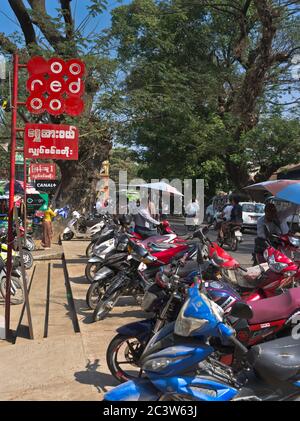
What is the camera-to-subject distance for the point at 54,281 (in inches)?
406

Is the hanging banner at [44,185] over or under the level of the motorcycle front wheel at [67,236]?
over

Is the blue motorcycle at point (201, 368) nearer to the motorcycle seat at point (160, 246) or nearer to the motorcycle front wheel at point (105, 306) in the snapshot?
the motorcycle front wheel at point (105, 306)

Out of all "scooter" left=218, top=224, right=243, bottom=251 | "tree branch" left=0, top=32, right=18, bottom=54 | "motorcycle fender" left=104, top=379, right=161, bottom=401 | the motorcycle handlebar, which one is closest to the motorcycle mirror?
the motorcycle handlebar

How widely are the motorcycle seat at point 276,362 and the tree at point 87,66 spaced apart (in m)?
11.2

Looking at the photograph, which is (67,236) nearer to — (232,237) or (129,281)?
(232,237)

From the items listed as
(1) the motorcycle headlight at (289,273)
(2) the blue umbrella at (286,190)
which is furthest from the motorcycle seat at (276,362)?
(2) the blue umbrella at (286,190)

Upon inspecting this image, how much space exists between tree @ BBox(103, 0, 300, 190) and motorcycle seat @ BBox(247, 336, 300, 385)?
37.0 feet

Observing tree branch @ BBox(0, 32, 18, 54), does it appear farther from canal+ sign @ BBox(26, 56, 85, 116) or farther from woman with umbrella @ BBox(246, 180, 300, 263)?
woman with umbrella @ BBox(246, 180, 300, 263)

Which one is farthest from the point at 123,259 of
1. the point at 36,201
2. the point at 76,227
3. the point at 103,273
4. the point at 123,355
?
the point at 36,201

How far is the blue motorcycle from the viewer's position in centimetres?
325

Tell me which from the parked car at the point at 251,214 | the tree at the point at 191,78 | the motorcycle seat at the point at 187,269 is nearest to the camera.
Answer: the motorcycle seat at the point at 187,269

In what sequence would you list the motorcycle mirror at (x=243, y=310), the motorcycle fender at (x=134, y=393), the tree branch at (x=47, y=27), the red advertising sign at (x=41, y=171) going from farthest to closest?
1. the red advertising sign at (x=41, y=171)
2. the tree branch at (x=47, y=27)
3. the motorcycle mirror at (x=243, y=310)
4. the motorcycle fender at (x=134, y=393)

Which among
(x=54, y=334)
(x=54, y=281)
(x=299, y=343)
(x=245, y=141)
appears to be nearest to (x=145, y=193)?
(x=54, y=281)

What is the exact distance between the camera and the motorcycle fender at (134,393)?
3244mm
